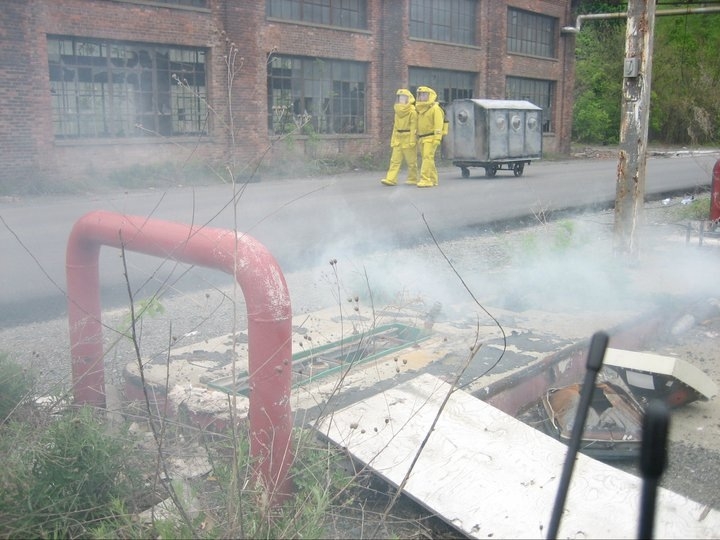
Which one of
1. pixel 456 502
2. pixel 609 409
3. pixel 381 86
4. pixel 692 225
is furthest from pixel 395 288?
pixel 381 86

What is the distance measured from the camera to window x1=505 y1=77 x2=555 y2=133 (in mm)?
28438

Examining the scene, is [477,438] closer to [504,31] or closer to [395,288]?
[395,288]

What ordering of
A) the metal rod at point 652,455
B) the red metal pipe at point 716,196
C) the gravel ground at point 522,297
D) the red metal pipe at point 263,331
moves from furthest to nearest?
the red metal pipe at point 716,196 → the gravel ground at point 522,297 → the red metal pipe at point 263,331 → the metal rod at point 652,455

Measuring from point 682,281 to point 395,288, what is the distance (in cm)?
250

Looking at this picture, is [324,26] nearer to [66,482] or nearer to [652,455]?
[66,482]

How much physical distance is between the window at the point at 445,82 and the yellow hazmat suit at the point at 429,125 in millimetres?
7245

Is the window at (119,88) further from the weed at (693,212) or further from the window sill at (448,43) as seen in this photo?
the weed at (693,212)

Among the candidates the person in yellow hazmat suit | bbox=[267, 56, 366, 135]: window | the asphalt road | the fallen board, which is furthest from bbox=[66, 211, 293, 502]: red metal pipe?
bbox=[267, 56, 366, 135]: window

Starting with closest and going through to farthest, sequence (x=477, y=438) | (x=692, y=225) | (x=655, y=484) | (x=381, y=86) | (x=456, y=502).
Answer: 1. (x=655, y=484)
2. (x=456, y=502)
3. (x=477, y=438)
4. (x=692, y=225)
5. (x=381, y=86)

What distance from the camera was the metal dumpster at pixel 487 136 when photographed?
19.7 m

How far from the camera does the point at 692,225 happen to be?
812 centimetres

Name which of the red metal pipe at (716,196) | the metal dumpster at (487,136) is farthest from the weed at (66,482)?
the metal dumpster at (487,136)

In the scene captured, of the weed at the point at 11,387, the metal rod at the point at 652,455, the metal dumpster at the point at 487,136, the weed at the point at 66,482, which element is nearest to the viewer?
the metal rod at the point at 652,455

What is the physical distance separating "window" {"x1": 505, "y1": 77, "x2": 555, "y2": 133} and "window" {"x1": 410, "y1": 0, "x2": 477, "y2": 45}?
10.9 feet
